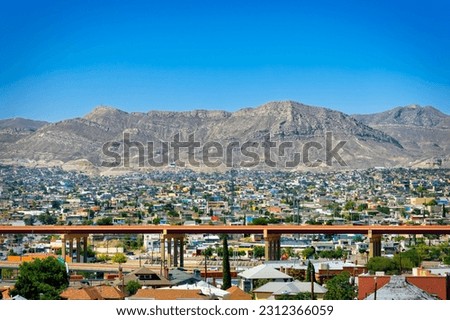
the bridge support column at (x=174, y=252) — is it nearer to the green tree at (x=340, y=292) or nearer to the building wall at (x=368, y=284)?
the green tree at (x=340, y=292)

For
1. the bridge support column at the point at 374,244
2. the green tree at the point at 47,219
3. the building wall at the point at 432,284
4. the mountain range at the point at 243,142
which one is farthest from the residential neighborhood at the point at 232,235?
the mountain range at the point at 243,142

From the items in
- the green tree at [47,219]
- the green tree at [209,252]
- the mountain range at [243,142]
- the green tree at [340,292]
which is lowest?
the green tree at [209,252]

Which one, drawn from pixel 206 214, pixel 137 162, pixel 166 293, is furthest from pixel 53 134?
pixel 166 293

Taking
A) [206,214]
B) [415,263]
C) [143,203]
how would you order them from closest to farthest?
[415,263] < [206,214] < [143,203]

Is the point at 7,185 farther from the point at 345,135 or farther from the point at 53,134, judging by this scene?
the point at 345,135

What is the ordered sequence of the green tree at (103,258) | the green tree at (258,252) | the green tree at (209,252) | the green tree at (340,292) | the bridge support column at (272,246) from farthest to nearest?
the green tree at (209,252) → the green tree at (103,258) → the green tree at (258,252) → the bridge support column at (272,246) → the green tree at (340,292)

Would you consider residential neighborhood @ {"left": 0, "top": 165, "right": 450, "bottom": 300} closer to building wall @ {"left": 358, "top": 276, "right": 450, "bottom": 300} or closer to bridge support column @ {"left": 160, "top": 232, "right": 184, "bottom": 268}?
building wall @ {"left": 358, "top": 276, "right": 450, "bottom": 300}

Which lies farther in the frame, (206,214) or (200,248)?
(206,214)

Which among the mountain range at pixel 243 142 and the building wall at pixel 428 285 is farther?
the mountain range at pixel 243 142
